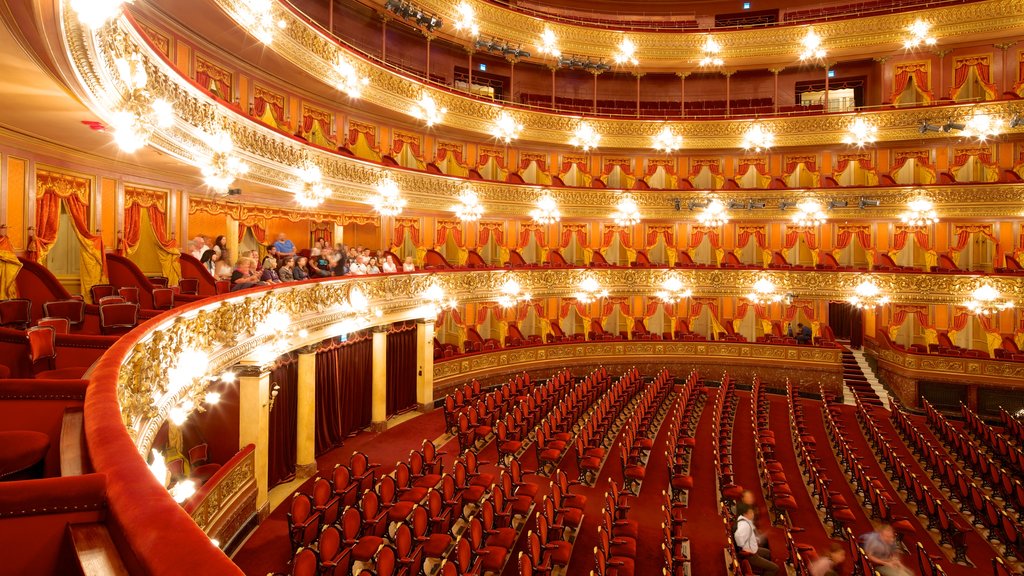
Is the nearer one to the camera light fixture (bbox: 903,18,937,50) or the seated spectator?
the seated spectator

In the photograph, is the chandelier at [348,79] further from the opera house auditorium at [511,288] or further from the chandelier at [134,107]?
the chandelier at [134,107]

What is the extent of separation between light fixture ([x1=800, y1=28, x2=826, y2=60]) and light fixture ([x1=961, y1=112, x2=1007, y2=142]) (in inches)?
204

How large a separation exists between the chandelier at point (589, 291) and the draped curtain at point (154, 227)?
12.3 metres

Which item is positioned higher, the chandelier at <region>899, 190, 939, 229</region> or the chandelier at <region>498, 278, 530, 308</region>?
the chandelier at <region>899, 190, 939, 229</region>

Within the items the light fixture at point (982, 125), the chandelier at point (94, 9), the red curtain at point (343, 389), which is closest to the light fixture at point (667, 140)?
the light fixture at point (982, 125)

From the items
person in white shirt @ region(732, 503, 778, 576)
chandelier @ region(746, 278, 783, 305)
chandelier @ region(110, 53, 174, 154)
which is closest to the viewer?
chandelier @ region(110, 53, 174, 154)

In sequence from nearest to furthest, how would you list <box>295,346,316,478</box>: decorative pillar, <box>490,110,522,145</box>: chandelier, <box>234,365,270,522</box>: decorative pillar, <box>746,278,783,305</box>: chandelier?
<box>234,365,270,522</box>: decorative pillar
<box>295,346,316,478</box>: decorative pillar
<box>490,110,522,145</box>: chandelier
<box>746,278,783,305</box>: chandelier

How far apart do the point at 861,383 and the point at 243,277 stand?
1900 cm

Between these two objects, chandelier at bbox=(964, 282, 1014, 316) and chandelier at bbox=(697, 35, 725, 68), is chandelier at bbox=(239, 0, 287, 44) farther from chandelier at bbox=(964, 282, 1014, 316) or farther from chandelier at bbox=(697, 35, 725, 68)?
chandelier at bbox=(964, 282, 1014, 316)

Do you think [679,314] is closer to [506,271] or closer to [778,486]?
[506,271]

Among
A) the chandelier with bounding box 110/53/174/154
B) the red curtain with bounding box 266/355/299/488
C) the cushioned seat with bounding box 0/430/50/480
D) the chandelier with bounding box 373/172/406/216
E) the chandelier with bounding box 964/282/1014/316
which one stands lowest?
the red curtain with bounding box 266/355/299/488

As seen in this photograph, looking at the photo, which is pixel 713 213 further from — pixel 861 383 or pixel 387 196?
pixel 387 196

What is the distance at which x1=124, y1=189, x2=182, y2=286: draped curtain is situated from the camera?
9.91 meters

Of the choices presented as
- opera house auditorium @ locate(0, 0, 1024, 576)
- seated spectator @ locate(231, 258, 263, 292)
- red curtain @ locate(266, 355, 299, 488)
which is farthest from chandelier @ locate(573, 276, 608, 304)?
seated spectator @ locate(231, 258, 263, 292)
